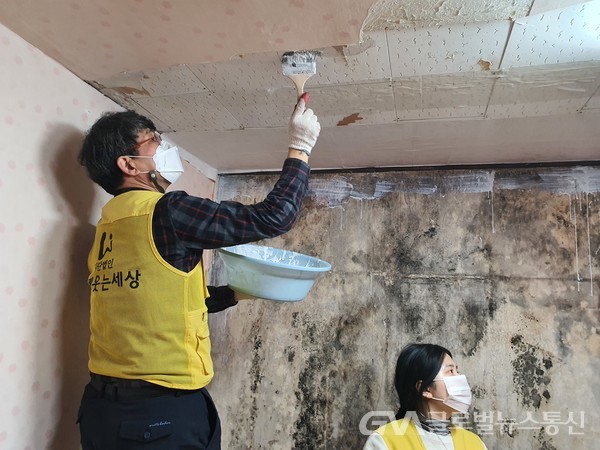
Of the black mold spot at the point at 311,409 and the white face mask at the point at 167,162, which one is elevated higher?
the white face mask at the point at 167,162

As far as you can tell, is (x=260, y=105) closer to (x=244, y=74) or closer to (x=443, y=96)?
(x=244, y=74)

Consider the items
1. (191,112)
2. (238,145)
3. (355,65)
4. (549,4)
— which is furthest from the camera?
(238,145)

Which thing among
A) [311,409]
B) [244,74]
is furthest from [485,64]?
[311,409]

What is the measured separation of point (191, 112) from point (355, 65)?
740 millimetres

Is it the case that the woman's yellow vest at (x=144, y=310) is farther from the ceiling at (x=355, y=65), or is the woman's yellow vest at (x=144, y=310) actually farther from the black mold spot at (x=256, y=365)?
the black mold spot at (x=256, y=365)

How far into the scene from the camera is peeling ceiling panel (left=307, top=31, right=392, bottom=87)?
1.29 m

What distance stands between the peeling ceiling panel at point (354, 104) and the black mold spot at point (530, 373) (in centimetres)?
132

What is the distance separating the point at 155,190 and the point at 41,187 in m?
0.33

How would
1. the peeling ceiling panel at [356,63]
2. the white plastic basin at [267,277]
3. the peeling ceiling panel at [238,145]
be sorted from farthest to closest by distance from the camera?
the peeling ceiling panel at [238,145] → the white plastic basin at [267,277] → the peeling ceiling panel at [356,63]

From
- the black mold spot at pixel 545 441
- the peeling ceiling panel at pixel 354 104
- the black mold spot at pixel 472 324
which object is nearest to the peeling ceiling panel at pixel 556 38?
the peeling ceiling panel at pixel 354 104

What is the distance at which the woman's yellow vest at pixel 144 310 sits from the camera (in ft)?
3.81

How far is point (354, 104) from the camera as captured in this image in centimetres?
168

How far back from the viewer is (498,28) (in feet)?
3.92

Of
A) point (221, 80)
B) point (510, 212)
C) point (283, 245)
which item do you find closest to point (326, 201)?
point (283, 245)
